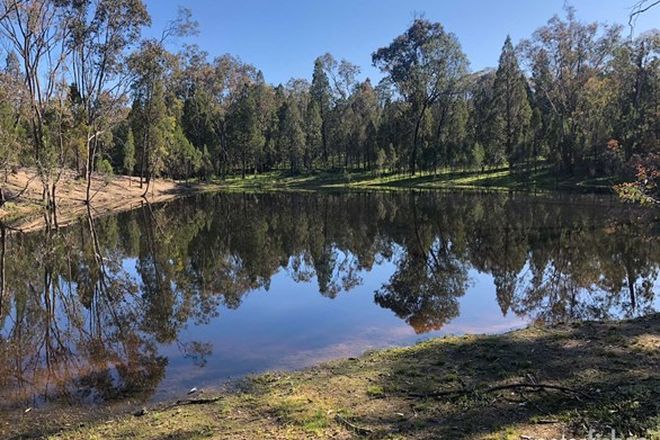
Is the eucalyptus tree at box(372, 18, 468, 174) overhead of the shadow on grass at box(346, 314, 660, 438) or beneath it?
overhead

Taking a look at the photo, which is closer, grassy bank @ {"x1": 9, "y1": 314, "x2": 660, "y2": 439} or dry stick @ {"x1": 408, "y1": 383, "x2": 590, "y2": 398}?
grassy bank @ {"x1": 9, "y1": 314, "x2": 660, "y2": 439}

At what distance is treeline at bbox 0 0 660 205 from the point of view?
129ft

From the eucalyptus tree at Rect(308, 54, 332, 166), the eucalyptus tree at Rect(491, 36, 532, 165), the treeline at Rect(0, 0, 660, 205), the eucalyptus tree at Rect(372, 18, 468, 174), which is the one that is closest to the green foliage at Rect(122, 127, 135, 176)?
the treeline at Rect(0, 0, 660, 205)

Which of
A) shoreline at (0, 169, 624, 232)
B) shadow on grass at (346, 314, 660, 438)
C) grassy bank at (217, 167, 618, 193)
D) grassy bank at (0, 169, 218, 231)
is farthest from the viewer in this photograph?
grassy bank at (217, 167, 618, 193)

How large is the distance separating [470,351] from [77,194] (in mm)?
44202

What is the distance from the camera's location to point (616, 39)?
169 feet

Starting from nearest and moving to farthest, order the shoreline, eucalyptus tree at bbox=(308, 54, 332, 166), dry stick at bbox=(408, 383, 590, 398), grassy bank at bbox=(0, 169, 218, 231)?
1. dry stick at bbox=(408, 383, 590, 398)
2. grassy bank at bbox=(0, 169, 218, 231)
3. the shoreline
4. eucalyptus tree at bbox=(308, 54, 332, 166)

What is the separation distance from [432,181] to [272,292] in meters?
47.4

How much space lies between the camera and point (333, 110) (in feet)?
251

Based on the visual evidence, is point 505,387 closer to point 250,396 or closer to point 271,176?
point 250,396

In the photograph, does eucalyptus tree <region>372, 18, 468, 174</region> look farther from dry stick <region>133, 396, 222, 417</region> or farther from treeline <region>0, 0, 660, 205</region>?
dry stick <region>133, 396, 222, 417</region>

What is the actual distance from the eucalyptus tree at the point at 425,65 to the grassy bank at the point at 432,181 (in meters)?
4.13

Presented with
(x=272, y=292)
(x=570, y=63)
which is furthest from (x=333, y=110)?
(x=272, y=292)

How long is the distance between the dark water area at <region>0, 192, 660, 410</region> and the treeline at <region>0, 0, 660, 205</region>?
11.5 metres
